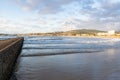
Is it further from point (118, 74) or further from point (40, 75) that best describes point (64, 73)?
point (118, 74)

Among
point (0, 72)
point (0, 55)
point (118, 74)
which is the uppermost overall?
point (0, 55)

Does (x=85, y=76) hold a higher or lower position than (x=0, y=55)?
lower

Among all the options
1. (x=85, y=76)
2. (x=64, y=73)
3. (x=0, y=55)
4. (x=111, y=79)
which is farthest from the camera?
(x=64, y=73)

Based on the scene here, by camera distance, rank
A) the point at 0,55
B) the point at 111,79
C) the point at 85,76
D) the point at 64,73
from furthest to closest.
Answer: the point at 64,73
the point at 85,76
the point at 111,79
the point at 0,55

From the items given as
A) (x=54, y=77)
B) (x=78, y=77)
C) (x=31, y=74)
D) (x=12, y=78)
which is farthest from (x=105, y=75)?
(x=12, y=78)

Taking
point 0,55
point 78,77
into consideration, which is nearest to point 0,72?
point 0,55

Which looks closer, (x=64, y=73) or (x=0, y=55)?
(x=0, y=55)

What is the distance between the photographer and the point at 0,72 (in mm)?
8172

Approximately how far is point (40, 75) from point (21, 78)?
119cm

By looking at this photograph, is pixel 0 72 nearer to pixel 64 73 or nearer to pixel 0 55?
pixel 0 55

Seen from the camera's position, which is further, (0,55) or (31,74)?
(31,74)

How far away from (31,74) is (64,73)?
6.26 ft

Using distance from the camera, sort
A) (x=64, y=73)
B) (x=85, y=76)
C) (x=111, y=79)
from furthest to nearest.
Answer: (x=64, y=73) → (x=85, y=76) → (x=111, y=79)

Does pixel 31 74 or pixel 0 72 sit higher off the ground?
pixel 0 72
